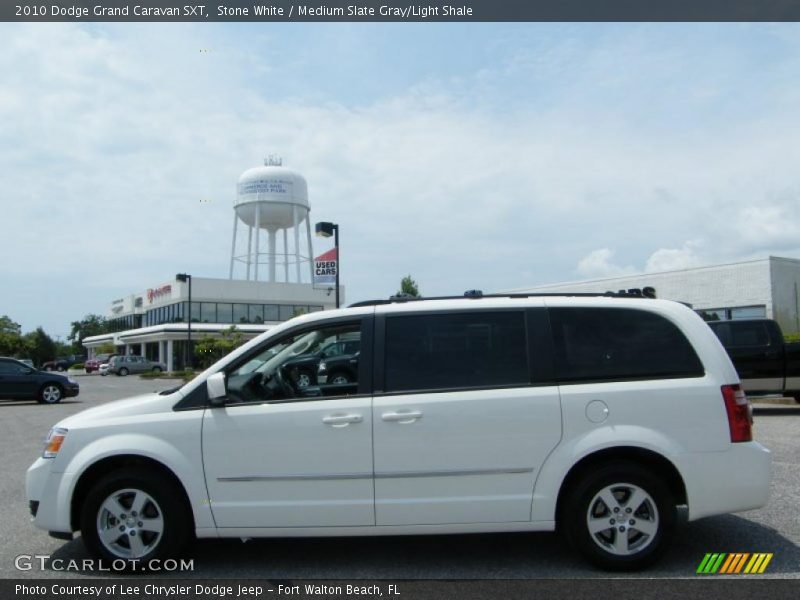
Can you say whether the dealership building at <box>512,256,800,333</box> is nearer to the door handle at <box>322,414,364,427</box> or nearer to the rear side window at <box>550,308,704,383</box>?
the rear side window at <box>550,308,704,383</box>

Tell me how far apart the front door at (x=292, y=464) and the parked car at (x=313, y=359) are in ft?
1.71

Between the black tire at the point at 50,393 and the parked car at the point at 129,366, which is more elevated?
the parked car at the point at 129,366

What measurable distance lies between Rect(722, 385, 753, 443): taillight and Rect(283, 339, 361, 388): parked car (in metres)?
2.64

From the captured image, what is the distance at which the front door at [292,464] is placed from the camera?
500cm

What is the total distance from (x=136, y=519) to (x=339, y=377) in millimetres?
1906

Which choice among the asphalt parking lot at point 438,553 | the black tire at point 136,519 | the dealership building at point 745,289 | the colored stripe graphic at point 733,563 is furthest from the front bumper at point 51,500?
the dealership building at point 745,289

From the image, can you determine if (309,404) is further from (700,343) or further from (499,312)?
(700,343)

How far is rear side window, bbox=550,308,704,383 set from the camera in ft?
17.0

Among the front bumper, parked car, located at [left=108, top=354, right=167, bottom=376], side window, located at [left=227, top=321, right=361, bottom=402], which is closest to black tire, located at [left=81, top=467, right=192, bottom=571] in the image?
the front bumper

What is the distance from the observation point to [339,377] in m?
6.12

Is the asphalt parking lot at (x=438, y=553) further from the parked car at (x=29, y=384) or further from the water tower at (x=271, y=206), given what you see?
the water tower at (x=271, y=206)

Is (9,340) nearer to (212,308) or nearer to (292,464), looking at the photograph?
(212,308)

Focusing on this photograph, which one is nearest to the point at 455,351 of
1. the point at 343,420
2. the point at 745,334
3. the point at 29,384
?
the point at 343,420

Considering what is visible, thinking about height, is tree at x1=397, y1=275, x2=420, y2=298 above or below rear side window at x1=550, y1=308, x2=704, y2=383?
above
